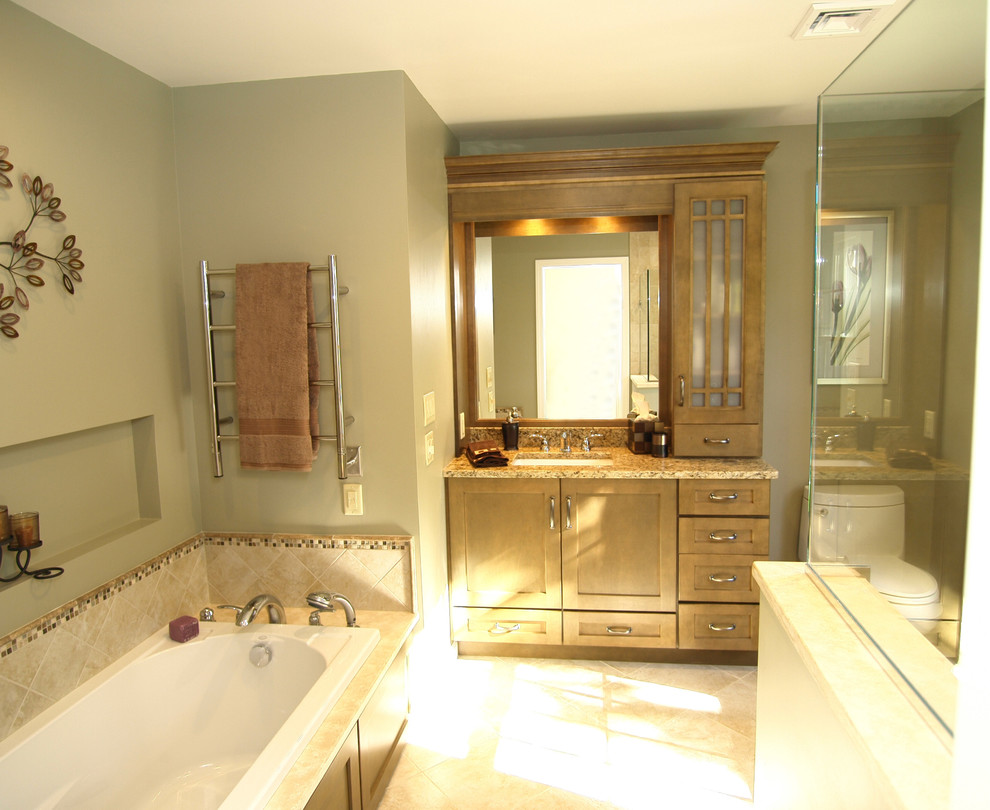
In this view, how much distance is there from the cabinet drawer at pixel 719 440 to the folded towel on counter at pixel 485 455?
0.84 meters

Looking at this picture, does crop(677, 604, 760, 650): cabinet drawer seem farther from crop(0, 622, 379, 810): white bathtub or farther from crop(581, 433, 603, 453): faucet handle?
crop(0, 622, 379, 810): white bathtub

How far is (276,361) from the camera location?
8.36ft

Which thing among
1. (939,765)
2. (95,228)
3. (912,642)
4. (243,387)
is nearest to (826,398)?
(912,642)

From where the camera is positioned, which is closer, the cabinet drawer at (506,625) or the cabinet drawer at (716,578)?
the cabinet drawer at (716,578)

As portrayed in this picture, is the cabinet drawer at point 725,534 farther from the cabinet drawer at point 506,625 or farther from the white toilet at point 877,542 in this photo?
the white toilet at point 877,542

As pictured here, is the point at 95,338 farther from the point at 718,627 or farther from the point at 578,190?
the point at 718,627

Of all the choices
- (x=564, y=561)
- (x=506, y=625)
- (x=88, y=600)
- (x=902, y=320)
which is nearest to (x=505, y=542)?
(x=564, y=561)

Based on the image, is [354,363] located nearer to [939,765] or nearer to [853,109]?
[853,109]

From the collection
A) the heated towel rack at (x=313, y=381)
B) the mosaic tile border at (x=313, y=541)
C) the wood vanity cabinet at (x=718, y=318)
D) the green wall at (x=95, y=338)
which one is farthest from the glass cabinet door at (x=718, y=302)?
the green wall at (x=95, y=338)

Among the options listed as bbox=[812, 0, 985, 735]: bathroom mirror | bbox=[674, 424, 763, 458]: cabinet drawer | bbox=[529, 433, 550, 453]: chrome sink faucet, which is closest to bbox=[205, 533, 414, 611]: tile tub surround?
bbox=[529, 433, 550, 453]: chrome sink faucet

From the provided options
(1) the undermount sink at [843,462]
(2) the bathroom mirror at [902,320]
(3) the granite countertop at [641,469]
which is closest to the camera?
(2) the bathroom mirror at [902,320]

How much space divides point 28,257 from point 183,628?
131cm

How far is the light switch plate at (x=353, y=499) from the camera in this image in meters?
2.69

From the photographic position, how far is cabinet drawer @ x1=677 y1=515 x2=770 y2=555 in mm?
3035
